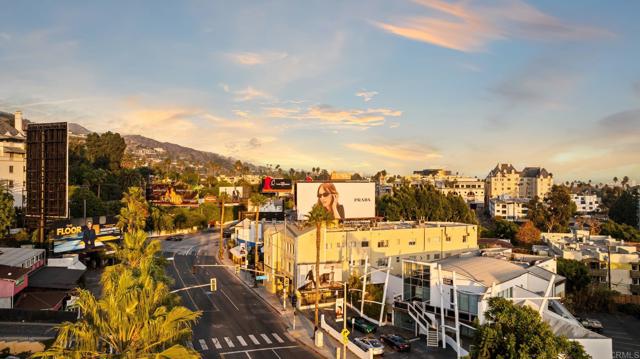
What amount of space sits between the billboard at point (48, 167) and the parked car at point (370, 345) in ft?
150

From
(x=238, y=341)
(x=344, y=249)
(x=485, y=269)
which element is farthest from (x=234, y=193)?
(x=485, y=269)

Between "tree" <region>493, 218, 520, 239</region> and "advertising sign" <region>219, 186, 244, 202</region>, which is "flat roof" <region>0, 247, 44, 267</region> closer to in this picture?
"tree" <region>493, 218, 520, 239</region>

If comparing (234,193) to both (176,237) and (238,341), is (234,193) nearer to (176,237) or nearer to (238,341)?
(176,237)

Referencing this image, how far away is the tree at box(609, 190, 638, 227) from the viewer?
502 feet

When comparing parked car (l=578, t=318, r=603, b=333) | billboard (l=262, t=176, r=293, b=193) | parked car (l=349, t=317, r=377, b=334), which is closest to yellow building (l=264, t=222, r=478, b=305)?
parked car (l=349, t=317, r=377, b=334)

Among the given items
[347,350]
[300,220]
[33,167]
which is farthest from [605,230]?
[33,167]

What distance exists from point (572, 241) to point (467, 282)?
5993cm

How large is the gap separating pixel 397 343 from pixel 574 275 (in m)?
41.4

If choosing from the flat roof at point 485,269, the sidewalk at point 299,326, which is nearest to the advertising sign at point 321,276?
the sidewalk at point 299,326

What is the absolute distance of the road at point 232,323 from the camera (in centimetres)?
4012

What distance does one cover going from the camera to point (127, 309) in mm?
16172

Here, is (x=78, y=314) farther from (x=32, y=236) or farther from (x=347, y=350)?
(x=32, y=236)

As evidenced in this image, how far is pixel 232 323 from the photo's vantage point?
47.9 m

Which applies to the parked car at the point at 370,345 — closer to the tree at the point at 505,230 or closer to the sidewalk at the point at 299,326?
the sidewalk at the point at 299,326
